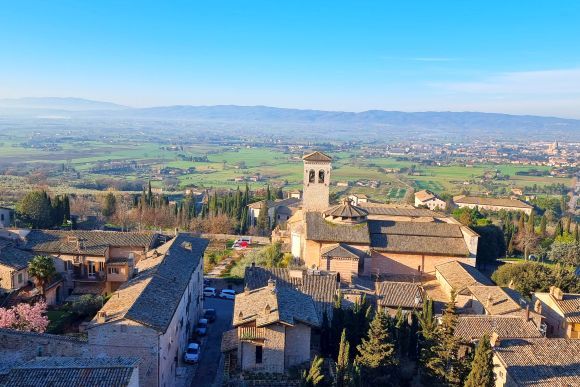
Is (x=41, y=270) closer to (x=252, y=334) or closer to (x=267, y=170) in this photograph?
(x=252, y=334)

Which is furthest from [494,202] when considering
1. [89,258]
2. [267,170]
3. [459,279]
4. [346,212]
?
[267,170]

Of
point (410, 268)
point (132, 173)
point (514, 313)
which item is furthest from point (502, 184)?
point (514, 313)

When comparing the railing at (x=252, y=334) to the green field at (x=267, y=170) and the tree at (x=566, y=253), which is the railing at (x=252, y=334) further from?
the green field at (x=267, y=170)

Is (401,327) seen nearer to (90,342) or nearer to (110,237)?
(90,342)

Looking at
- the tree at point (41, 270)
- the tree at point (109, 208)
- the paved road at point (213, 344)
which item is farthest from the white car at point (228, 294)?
the tree at point (109, 208)

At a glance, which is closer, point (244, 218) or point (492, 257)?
point (492, 257)
